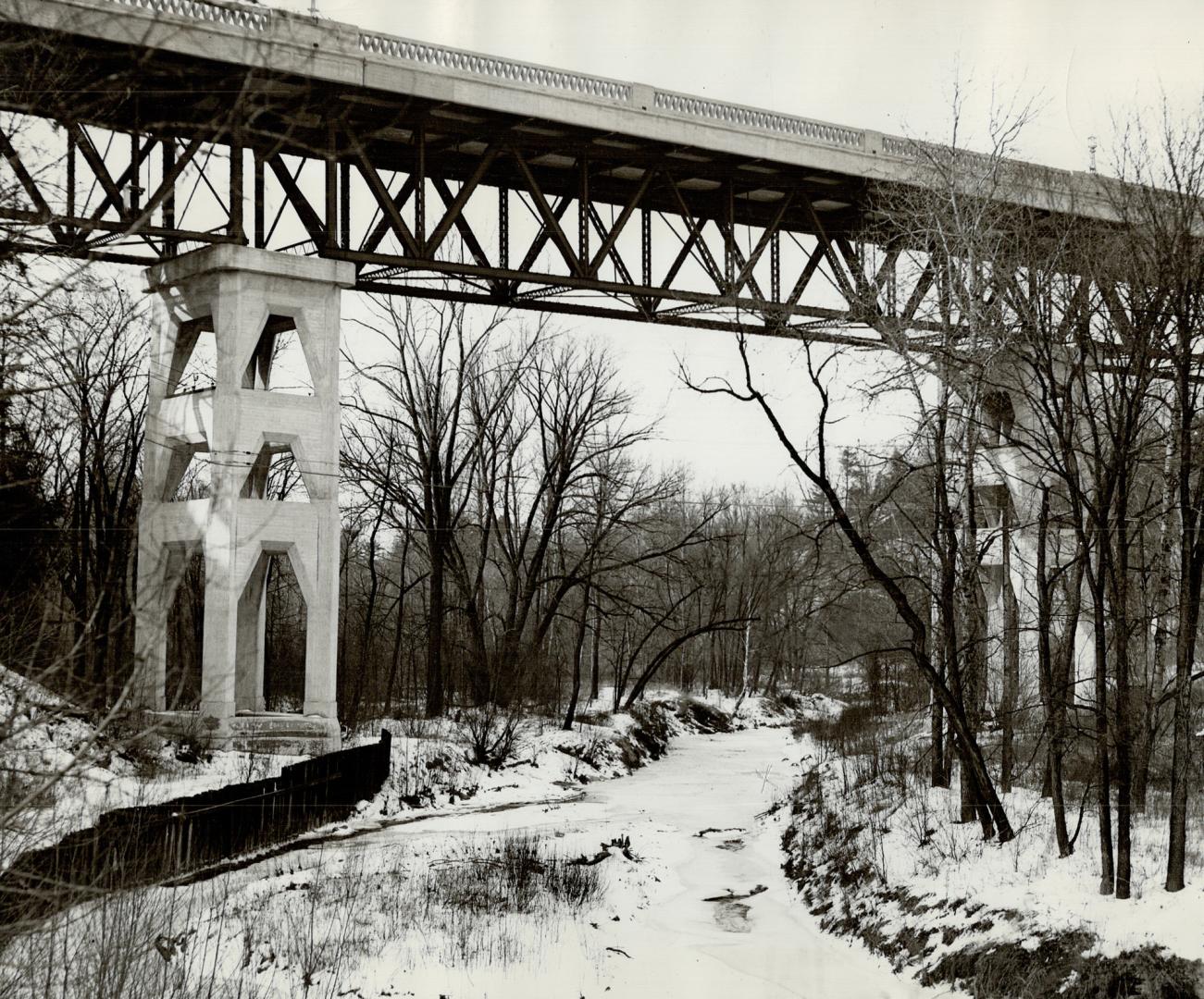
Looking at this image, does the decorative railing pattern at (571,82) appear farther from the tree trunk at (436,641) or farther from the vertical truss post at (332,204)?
the tree trunk at (436,641)

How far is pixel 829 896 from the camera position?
17.3 metres

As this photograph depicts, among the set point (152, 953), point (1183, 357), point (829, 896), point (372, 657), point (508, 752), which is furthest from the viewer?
point (372, 657)

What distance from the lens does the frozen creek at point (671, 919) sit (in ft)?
44.2

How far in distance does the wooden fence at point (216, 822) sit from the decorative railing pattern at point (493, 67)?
12476 mm

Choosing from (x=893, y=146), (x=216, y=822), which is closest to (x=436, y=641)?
(x=216, y=822)

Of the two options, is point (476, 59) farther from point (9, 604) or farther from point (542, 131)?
point (9, 604)

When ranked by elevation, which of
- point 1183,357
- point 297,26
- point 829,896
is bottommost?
point 829,896

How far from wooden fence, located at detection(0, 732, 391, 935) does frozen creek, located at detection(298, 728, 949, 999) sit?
1.20m

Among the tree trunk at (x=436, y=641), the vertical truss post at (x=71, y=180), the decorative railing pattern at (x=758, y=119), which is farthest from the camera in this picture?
the tree trunk at (x=436, y=641)

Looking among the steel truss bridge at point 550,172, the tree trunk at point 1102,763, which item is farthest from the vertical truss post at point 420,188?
the tree trunk at point 1102,763

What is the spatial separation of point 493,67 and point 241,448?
27.5 feet

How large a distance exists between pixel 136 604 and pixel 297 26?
651 inches

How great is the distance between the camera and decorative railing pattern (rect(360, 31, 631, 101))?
22906 mm

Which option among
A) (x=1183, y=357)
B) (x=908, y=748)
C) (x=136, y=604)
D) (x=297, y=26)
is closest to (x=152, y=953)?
(x=136, y=604)
